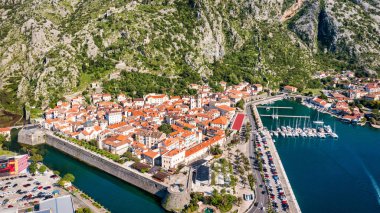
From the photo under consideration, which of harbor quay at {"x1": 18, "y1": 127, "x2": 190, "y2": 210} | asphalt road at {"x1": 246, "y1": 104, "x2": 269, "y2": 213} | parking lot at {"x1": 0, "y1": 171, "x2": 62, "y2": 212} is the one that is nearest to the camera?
asphalt road at {"x1": 246, "y1": 104, "x2": 269, "y2": 213}

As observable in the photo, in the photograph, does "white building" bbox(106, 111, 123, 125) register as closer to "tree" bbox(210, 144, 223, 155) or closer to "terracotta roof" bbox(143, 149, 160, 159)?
"terracotta roof" bbox(143, 149, 160, 159)

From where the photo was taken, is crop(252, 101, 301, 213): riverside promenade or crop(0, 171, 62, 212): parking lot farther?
crop(252, 101, 301, 213): riverside promenade

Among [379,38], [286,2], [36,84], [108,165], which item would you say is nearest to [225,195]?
[108,165]

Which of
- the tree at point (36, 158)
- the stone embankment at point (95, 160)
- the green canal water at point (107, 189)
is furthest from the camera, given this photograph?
the tree at point (36, 158)

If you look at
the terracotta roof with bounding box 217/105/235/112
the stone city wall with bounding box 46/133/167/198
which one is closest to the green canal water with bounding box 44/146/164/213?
the stone city wall with bounding box 46/133/167/198

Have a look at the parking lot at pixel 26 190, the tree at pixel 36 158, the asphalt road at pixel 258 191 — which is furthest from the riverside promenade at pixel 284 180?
the tree at pixel 36 158

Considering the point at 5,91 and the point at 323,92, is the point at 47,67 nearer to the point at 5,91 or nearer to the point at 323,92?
the point at 5,91

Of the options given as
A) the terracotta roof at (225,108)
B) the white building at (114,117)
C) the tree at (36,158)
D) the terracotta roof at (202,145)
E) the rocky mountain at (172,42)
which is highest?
the rocky mountain at (172,42)

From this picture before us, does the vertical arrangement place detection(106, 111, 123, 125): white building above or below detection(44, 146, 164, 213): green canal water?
above

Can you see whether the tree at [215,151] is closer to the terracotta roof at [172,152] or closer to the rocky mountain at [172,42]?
the terracotta roof at [172,152]
